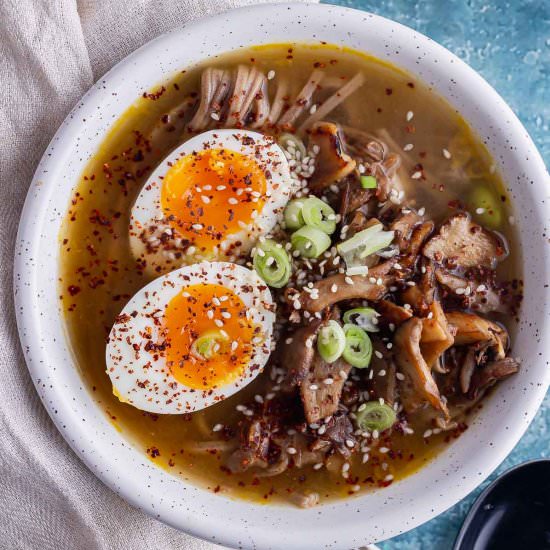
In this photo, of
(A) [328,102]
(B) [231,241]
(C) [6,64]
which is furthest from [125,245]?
(A) [328,102]

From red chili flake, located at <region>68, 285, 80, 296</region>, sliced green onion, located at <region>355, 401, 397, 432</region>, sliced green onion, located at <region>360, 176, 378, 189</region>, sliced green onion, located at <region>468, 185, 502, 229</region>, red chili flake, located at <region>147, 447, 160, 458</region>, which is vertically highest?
sliced green onion, located at <region>468, 185, 502, 229</region>

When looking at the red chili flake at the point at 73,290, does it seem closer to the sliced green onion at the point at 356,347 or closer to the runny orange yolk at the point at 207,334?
the runny orange yolk at the point at 207,334

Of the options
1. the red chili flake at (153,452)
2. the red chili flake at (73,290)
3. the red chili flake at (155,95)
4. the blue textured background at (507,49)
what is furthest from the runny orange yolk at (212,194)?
the blue textured background at (507,49)

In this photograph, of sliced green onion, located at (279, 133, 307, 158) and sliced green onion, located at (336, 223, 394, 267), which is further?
sliced green onion, located at (279, 133, 307, 158)

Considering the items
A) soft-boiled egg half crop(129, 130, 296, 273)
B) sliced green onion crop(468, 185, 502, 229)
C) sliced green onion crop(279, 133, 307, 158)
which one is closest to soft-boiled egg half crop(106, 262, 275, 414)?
soft-boiled egg half crop(129, 130, 296, 273)

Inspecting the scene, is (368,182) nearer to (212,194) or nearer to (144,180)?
(212,194)

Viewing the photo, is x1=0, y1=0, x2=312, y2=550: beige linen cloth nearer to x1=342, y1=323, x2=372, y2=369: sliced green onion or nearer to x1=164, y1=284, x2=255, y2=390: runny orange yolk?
x1=164, y1=284, x2=255, y2=390: runny orange yolk

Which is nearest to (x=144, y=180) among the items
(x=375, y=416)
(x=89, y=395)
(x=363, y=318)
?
(x=89, y=395)
